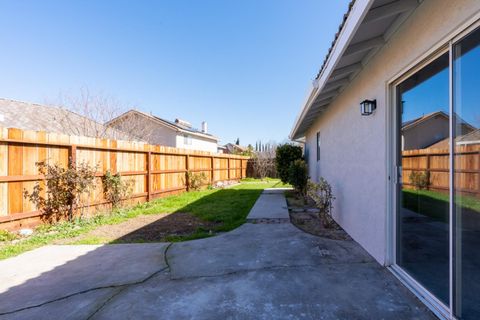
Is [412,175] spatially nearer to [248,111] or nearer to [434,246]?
[434,246]

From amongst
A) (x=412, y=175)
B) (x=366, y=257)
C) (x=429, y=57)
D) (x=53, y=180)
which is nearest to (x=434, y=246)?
(x=412, y=175)

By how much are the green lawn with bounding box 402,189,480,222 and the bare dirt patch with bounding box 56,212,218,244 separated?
393 centimetres

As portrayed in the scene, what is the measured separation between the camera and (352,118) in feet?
15.8

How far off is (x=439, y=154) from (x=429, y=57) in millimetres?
994

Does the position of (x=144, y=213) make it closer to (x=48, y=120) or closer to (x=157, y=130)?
(x=48, y=120)

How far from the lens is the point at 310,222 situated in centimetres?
596

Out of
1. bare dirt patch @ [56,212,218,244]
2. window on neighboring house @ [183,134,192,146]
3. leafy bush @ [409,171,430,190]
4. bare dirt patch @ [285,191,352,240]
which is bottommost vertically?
bare dirt patch @ [56,212,218,244]

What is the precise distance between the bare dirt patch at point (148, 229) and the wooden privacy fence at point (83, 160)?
46.2 inches

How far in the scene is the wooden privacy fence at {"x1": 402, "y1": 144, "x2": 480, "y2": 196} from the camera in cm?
197

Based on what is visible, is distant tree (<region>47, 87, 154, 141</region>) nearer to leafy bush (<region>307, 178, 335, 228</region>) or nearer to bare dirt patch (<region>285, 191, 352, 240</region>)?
bare dirt patch (<region>285, 191, 352, 240</region>)

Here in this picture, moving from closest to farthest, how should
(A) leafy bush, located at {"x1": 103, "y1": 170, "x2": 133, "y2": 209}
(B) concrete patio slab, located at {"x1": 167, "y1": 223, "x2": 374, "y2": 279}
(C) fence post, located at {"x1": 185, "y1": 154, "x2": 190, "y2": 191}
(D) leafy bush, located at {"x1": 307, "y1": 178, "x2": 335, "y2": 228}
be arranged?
(B) concrete patio slab, located at {"x1": 167, "y1": 223, "x2": 374, "y2": 279} < (D) leafy bush, located at {"x1": 307, "y1": 178, "x2": 335, "y2": 228} < (A) leafy bush, located at {"x1": 103, "y1": 170, "x2": 133, "y2": 209} < (C) fence post, located at {"x1": 185, "y1": 154, "x2": 190, "y2": 191}

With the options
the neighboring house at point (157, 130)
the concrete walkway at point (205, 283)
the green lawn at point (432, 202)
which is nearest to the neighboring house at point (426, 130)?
the green lawn at point (432, 202)

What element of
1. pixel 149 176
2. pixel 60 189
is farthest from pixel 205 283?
pixel 149 176

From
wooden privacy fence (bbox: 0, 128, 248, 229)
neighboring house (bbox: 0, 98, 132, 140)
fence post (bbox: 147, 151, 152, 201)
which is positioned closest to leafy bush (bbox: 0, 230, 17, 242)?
wooden privacy fence (bbox: 0, 128, 248, 229)
